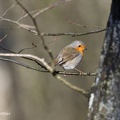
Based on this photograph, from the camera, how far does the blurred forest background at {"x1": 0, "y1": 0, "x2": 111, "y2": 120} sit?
1055 cm

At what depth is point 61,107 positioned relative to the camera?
10.9 m

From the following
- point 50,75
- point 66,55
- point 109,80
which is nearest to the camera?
point 109,80

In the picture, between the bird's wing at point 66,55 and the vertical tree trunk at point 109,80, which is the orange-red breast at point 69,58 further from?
the vertical tree trunk at point 109,80

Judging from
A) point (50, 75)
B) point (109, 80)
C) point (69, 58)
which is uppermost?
point (50, 75)

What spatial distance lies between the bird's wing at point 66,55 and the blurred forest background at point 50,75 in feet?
13.7

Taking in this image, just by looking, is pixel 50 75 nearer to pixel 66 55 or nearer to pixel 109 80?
pixel 66 55

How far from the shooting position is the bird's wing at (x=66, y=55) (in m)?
5.94

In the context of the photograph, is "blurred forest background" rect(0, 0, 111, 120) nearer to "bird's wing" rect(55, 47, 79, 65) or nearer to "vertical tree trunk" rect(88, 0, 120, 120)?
"bird's wing" rect(55, 47, 79, 65)

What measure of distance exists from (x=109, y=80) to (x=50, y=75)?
8.00 m

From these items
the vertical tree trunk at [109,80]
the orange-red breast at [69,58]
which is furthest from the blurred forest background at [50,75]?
the vertical tree trunk at [109,80]

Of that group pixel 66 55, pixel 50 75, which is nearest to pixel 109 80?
pixel 66 55

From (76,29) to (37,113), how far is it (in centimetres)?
188

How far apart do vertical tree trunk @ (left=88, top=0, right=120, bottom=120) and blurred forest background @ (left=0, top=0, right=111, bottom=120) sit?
740 centimetres

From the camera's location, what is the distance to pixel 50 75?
10898mm
